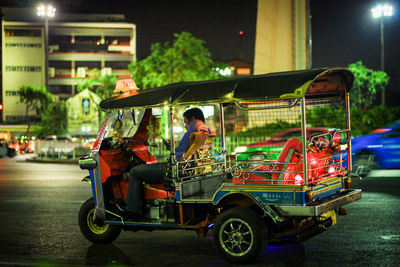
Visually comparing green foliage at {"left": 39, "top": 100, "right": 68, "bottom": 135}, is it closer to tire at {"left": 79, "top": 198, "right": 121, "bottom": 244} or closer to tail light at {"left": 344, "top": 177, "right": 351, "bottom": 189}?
tire at {"left": 79, "top": 198, "right": 121, "bottom": 244}

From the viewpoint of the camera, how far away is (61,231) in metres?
8.84

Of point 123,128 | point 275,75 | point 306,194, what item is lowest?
point 306,194

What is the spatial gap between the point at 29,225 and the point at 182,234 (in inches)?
113

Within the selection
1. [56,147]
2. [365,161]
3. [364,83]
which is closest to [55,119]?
[56,147]

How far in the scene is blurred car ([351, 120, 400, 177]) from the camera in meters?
15.5

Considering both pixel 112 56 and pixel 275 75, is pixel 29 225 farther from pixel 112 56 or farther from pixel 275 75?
pixel 112 56

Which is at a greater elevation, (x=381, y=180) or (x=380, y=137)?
(x=380, y=137)

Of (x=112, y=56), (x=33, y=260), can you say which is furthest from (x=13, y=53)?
(x=33, y=260)

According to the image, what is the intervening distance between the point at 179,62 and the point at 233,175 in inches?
1165

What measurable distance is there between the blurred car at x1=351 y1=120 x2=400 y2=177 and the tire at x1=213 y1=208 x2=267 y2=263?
983 cm

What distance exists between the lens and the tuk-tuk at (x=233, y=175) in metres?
6.11

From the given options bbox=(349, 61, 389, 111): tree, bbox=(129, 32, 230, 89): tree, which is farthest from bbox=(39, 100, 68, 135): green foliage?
bbox=(349, 61, 389, 111): tree

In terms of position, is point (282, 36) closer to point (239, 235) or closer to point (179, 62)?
point (179, 62)

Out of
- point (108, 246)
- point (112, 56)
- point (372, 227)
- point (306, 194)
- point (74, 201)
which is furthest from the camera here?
point (112, 56)
